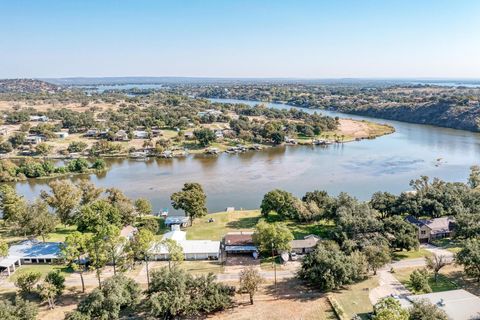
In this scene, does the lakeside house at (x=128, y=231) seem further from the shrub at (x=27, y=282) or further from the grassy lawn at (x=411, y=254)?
the grassy lawn at (x=411, y=254)

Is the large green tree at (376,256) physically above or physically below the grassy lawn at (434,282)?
above

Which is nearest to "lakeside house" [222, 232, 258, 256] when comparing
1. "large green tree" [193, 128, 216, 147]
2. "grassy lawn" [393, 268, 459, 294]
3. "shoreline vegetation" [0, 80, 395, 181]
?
"grassy lawn" [393, 268, 459, 294]

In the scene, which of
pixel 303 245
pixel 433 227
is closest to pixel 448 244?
pixel 433 227

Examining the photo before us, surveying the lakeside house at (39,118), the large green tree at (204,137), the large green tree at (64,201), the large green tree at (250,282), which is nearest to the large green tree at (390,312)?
the large green tree at (250,282)

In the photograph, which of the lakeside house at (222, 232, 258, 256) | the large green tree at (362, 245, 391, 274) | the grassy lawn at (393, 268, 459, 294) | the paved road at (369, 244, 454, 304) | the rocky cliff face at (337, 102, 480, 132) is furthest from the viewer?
the rocky cliff face at (337, 102, 480, 132)

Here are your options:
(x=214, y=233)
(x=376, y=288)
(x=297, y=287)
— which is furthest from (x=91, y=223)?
(x=376, y=288)

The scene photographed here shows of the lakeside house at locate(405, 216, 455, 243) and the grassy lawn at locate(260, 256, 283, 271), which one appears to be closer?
the grassy lawn at locate(260, 256, 283, 271)

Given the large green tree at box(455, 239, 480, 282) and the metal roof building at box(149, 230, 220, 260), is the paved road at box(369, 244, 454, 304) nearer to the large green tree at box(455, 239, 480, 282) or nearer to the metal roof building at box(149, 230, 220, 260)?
the large green tree at box(455, 239, 480, 282)
